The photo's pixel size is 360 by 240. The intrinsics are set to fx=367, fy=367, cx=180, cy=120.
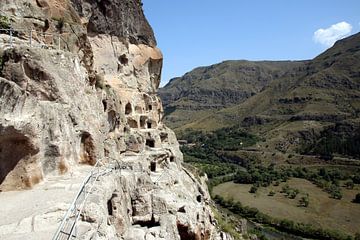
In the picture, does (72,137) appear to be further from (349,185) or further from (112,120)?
(349,185)

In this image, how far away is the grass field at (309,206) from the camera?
81.3 m

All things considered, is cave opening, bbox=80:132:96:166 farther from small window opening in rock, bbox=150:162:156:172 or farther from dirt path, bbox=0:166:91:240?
small window opening in rock, bbox=150:162:156:172

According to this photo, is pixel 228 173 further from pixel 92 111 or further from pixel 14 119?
pixel 14 119

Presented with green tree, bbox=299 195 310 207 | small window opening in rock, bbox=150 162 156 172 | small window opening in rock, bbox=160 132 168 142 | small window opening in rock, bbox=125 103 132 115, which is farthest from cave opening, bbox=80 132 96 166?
green tree, bbox=299 195 310 207

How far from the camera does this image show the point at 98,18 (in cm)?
4106

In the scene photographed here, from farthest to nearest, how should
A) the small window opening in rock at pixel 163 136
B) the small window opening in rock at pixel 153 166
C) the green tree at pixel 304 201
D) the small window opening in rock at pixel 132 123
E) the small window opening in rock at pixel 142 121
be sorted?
the green tree at pixel 304 201, the small window opening in rock at pixel 163 136, the small window opening in rock at pixel 142 121, the small window opening in rock at pixel 132 123, the small window opening in rock at pixel 153 166

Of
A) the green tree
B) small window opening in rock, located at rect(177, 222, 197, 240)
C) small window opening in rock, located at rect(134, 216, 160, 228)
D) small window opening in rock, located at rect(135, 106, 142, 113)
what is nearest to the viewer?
small window opening in rock, located at rect(134, 216, 160, 228)

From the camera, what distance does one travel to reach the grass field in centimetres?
8131

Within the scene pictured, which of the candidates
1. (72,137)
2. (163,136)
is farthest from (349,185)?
(72,137)

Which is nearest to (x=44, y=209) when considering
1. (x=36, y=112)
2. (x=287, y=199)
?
(x=36, y=112)

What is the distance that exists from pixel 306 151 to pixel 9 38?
15812cm

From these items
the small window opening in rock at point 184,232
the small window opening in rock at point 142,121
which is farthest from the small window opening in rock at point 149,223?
the small window opening in rock at point 142,121

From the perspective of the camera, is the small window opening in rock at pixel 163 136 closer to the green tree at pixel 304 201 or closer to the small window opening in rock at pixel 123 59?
the small window opening in rock at pixel 123 59

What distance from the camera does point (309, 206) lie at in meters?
93.7
